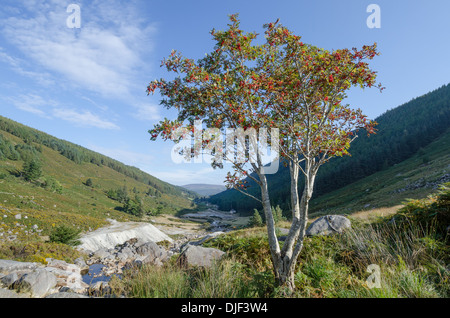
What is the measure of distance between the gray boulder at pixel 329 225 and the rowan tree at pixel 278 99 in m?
6.71

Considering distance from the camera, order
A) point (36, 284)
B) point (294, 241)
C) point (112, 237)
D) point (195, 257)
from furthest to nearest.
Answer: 1. point (112, 237)
2. point (195, 257)
3. point (36, 284)
4. point (294, 241)

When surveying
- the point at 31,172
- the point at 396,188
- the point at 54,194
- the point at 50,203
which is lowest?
the point at 50,203

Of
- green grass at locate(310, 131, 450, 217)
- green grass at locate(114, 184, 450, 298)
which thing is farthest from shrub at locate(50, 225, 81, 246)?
green grass at locate(310, 131, 450, 217)

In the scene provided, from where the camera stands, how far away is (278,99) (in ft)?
18.2

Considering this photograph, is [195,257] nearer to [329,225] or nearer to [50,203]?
[329,225]

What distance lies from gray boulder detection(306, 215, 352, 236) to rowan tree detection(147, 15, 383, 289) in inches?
264

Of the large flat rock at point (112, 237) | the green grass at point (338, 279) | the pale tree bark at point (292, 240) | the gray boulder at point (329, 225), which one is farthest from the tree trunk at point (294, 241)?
the large flat rock at point (112, 237)

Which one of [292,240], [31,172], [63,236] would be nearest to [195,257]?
[292,240]

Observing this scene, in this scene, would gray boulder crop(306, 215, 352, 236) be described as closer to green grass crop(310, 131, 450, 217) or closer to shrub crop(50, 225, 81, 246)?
green grass crop(310, 131, 450, 217)

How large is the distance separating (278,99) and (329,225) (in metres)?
8.76

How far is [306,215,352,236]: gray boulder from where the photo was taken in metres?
10.7
